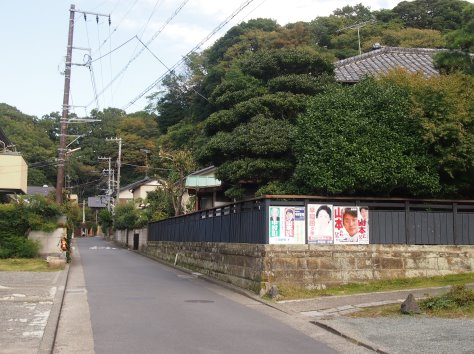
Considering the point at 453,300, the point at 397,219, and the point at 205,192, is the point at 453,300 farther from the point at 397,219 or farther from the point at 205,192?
the point at 205,192

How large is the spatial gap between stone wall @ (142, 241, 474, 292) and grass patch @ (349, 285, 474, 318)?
10.6 feet

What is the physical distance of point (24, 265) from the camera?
22.3 metres

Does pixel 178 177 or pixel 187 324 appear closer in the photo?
pixel 187 324

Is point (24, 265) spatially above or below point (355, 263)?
below

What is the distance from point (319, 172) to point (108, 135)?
73.6 m

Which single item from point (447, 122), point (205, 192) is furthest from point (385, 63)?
point (447, 122)

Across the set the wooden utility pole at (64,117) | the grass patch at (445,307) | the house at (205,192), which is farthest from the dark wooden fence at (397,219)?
the wooden utility pole at (64,117)

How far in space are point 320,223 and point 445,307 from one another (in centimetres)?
484

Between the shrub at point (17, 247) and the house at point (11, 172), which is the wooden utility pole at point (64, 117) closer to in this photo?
the shrub at point (17, 247)

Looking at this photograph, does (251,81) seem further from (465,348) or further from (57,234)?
(465,348)

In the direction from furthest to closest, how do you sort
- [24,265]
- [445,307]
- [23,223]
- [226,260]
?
1. [23,223]
2. [24,265]
3. [226,260]
4. [445,307]

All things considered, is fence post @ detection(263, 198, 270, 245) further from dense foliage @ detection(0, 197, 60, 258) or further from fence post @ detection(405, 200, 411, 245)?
dense foliage @ detection(0, 197, 60, 258)

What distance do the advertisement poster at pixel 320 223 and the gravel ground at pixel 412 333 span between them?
427 cm

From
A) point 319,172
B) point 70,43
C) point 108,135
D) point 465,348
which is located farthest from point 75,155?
point 465,348
